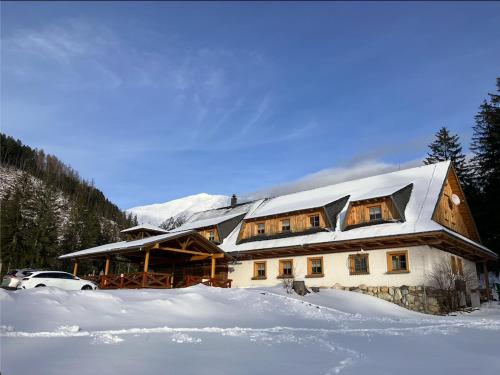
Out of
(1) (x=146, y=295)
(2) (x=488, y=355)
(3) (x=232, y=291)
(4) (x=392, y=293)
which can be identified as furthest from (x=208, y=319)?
(4) (x=392, y=293)

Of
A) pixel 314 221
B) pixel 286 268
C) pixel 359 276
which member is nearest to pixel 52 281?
pixel 286 268

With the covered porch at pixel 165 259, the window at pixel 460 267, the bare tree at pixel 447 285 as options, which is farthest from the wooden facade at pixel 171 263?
the window at pixel 460 267

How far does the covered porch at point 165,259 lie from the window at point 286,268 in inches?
137

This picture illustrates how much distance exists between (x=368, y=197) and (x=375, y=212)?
99 cm

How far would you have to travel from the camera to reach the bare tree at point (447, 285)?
2089cm

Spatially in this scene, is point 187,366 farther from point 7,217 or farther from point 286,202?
point 7,217

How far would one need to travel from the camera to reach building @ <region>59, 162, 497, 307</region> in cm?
2141

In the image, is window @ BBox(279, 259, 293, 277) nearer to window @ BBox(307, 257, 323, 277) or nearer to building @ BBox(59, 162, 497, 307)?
building @ BBox(59, 162, 497, 307)

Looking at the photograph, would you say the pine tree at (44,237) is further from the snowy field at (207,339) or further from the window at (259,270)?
the snowy field at (207,339)

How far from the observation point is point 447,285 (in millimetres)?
21391

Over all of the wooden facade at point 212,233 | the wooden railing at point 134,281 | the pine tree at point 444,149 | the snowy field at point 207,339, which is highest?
the pine tree at point 444,149

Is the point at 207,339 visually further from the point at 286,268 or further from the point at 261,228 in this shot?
the point at 261,228

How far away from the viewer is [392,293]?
21.2 m

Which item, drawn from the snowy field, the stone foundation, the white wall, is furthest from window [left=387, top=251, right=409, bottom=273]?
the snowy field
